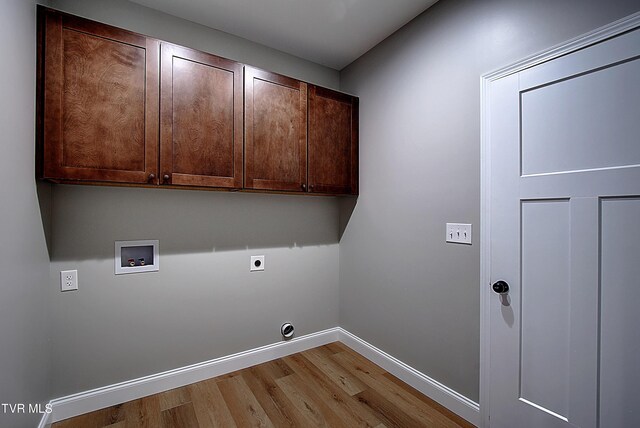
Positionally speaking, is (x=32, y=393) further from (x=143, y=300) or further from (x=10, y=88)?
(x=10, y=88)

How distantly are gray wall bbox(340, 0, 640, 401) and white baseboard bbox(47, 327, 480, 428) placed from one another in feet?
0.24

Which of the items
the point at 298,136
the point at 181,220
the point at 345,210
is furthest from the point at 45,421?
the point at 345,210

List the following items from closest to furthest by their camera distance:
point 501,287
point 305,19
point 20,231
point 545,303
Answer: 1. point 20,231
2. point 545,303
3. point 501,287
4. point 305,19

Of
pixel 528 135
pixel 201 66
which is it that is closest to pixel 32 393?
pixel 201 66

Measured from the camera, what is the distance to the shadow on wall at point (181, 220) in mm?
1764

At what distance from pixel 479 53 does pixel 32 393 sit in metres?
3.04

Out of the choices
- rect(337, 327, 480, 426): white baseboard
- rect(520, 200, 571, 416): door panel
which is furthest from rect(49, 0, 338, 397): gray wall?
rect(520, 200, 571, 416): door panel

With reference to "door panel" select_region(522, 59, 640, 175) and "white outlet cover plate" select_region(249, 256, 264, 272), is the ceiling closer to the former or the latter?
"door panel" select_region(522, 59, 640, 175)

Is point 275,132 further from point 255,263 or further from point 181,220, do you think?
point 255,263

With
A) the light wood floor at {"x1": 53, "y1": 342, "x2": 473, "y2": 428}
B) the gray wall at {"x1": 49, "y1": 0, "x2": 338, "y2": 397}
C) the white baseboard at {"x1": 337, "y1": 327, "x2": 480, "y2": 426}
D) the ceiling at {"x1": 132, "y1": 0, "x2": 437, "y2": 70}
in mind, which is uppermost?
the ceiling at {"x1": 132, "y1": 0, "x2": 437, "y2": 70}

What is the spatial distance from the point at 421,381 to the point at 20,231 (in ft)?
8.10

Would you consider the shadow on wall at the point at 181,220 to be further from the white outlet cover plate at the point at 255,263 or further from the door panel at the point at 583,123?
the door panel at the point at 583,123

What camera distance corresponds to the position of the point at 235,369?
7.52 feet

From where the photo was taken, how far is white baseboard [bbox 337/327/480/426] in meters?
1.75
